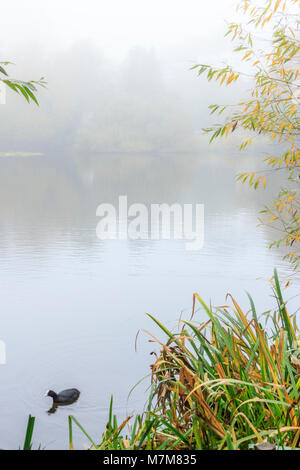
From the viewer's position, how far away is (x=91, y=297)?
46.3 feet

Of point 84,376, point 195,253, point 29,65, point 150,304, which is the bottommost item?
point 84,376

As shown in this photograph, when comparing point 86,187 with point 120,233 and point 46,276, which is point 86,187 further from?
point 46,276

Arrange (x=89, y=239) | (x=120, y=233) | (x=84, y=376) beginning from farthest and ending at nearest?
(x=120, y=233), (x=89, y=239), (x=84, y=376)

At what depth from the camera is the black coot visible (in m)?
8.13

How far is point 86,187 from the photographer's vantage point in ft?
149

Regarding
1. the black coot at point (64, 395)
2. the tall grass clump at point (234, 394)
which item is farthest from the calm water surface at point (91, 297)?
the tall grass clump at point (234, 394)

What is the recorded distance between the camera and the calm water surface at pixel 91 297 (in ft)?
27.6

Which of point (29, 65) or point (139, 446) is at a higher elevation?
point (29, 65)

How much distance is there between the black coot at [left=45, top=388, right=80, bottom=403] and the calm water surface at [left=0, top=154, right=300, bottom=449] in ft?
Answer: 0.53

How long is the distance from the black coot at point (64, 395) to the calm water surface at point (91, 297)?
0.53 feet

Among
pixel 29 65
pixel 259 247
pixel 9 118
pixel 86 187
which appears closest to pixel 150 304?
pixel 259 247

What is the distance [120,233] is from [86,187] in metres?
22.0

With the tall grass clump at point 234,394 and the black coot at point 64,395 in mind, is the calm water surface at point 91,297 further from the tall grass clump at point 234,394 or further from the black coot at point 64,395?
the tall grass clump at point 234,394

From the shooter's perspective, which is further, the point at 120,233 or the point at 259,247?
the point at 120,233
